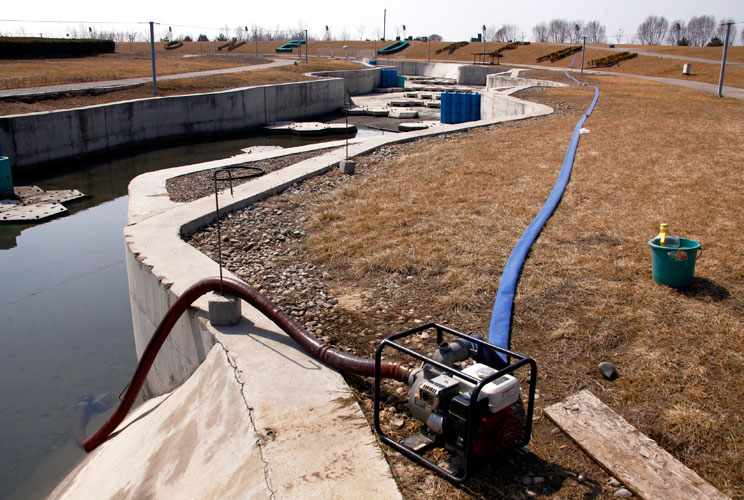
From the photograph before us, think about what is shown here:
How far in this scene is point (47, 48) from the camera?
3938cm

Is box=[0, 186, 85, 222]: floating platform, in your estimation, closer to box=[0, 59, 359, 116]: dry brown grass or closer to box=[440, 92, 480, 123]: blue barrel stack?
box=[0, 59, 359, 116]: dry brown grass

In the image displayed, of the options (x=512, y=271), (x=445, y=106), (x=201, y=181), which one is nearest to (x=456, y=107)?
(x=445, y=106)

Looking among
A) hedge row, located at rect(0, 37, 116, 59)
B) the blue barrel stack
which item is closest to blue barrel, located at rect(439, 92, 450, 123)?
the blue barrel stack

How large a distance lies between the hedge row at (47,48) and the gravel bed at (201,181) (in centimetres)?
3141

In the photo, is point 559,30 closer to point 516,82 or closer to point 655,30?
point 655,30

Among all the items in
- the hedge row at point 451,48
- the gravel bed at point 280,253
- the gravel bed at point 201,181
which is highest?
the hedge row at point 451,48

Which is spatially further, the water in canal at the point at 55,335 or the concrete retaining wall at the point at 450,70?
the concrete retaining wall at the point at 450,70

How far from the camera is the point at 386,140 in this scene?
1389 cm

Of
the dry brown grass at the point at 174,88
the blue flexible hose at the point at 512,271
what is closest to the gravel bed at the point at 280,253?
the blue flexible hose at the point at 512,271

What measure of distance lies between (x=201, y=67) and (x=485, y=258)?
3258cm

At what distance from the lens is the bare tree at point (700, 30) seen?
338 feet

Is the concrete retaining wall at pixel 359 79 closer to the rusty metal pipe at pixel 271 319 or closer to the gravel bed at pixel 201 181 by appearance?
the gravel bed at pixel 201 181

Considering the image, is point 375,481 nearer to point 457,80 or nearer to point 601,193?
point 601,193

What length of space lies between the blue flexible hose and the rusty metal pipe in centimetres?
91
